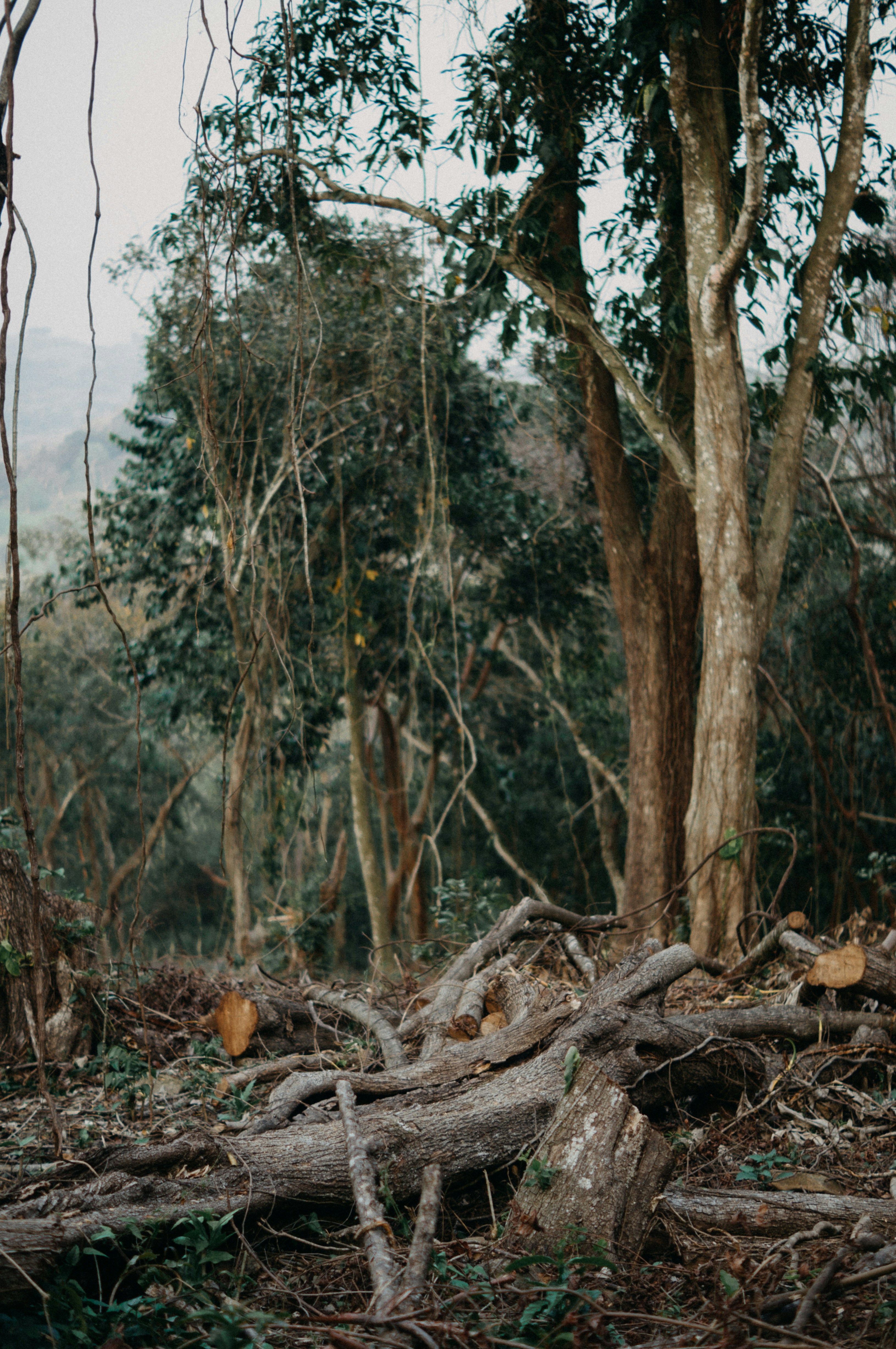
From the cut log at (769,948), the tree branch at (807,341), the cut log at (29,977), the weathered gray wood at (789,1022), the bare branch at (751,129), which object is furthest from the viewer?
the tree branch at (807,341)

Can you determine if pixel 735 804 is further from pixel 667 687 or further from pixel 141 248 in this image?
pixel 141 248

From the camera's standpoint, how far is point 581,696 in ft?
43.0

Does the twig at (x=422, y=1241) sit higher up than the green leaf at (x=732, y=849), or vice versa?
the green leaf at (x=732, y=849)

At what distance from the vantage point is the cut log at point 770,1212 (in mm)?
2586

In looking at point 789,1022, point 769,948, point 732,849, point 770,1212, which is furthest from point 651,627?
point 770,1212

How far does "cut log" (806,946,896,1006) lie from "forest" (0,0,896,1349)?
0.8 inches

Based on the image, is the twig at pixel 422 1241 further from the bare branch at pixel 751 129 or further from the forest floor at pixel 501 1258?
the bare branch at pixel 751 129

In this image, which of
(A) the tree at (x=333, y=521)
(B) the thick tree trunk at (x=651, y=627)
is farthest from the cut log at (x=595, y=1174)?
(A) the tree at (x=333, y=521)

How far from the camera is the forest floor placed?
196 cm

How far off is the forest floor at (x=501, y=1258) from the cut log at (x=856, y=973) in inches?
7.3

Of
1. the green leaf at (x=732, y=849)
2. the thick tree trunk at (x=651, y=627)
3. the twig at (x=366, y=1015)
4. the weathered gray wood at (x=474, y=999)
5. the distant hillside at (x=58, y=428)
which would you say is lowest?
the twig at (x=366, y=1015)

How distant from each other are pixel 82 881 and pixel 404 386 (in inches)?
482

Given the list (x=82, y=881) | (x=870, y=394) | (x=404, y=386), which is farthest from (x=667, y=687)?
(x=82, y=881)

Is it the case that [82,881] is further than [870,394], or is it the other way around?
[82,881]
